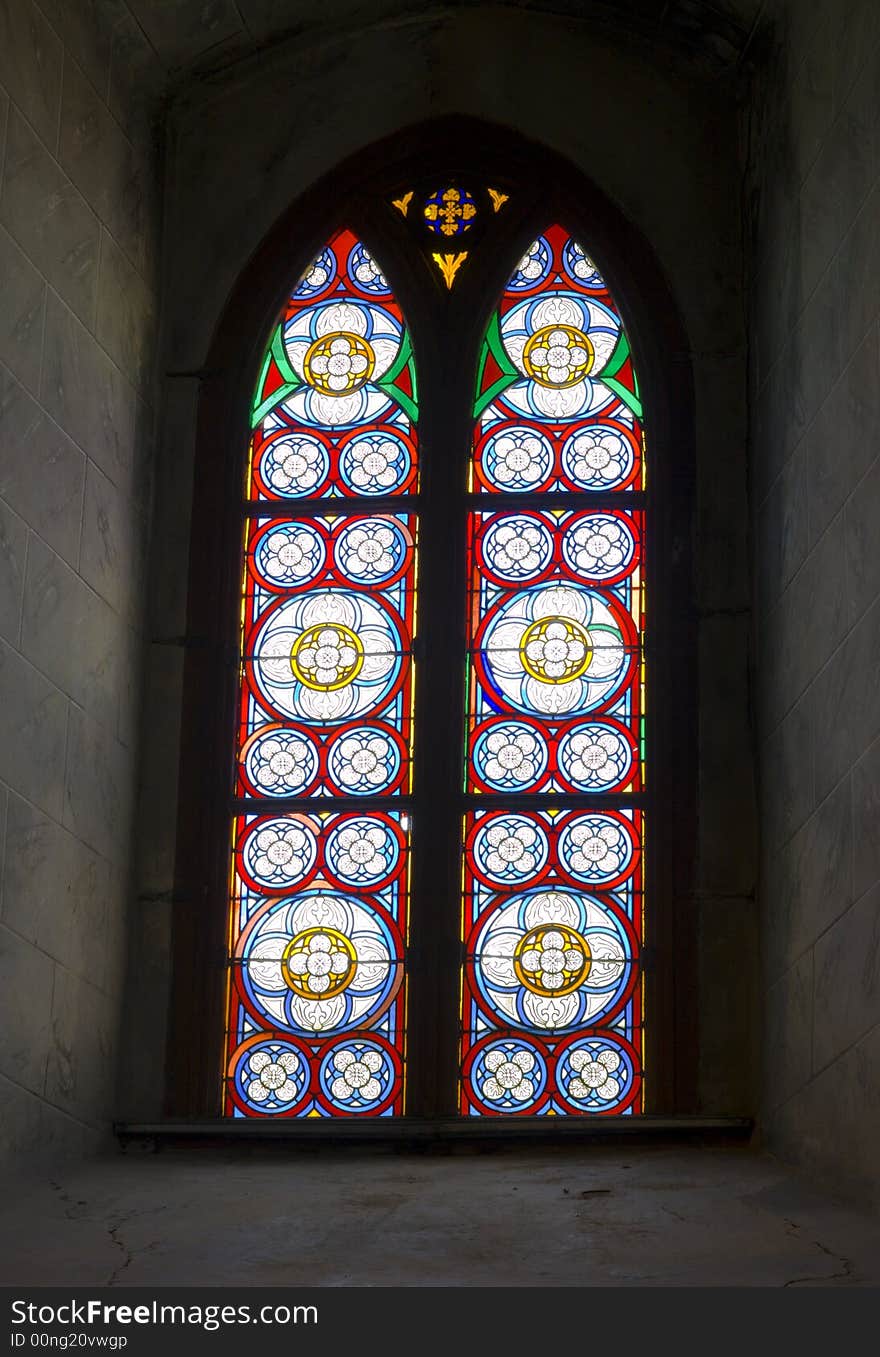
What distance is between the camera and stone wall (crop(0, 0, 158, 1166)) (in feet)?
19.9

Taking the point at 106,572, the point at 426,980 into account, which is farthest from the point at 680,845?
the point at 106,572

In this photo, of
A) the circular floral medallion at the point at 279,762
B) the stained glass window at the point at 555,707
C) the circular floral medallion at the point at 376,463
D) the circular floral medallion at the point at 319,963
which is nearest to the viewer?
the stained glass window at the point at 555,707

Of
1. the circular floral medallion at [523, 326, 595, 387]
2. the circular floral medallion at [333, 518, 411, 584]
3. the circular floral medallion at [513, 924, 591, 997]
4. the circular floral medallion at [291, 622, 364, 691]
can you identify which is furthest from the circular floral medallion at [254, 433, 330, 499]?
the circular floral medallion at [513, 924, 591, 997]

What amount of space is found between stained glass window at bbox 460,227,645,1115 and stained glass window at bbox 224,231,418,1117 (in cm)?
27

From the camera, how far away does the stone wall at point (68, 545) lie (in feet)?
19.9

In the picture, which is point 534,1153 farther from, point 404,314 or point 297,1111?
point 404,314

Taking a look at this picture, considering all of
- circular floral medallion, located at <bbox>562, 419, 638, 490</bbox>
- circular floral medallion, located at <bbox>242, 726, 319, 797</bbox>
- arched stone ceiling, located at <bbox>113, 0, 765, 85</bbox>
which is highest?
arched stone ceiling, located at <bbox>113, 0, 765, 85</bbox>

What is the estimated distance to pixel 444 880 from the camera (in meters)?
6.94

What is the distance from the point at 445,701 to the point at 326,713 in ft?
1.39

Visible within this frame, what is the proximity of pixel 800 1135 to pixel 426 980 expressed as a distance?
1448 mm

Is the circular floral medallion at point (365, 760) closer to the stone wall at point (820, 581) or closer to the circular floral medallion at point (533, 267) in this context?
the stone wall at point (820, 581)

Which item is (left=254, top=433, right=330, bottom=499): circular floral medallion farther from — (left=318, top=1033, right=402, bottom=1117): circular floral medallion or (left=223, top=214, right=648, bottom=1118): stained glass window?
(left=318, top=1033, right=402, bottom=1117): circular floral medallion

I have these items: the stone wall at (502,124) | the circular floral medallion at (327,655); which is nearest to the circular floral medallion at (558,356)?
the stone wall at (502,124)

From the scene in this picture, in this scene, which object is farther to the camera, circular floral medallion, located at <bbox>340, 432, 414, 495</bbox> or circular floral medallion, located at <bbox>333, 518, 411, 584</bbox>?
circular floral medallion, located at <bbox>340, 432, 414, 495</bbox>
